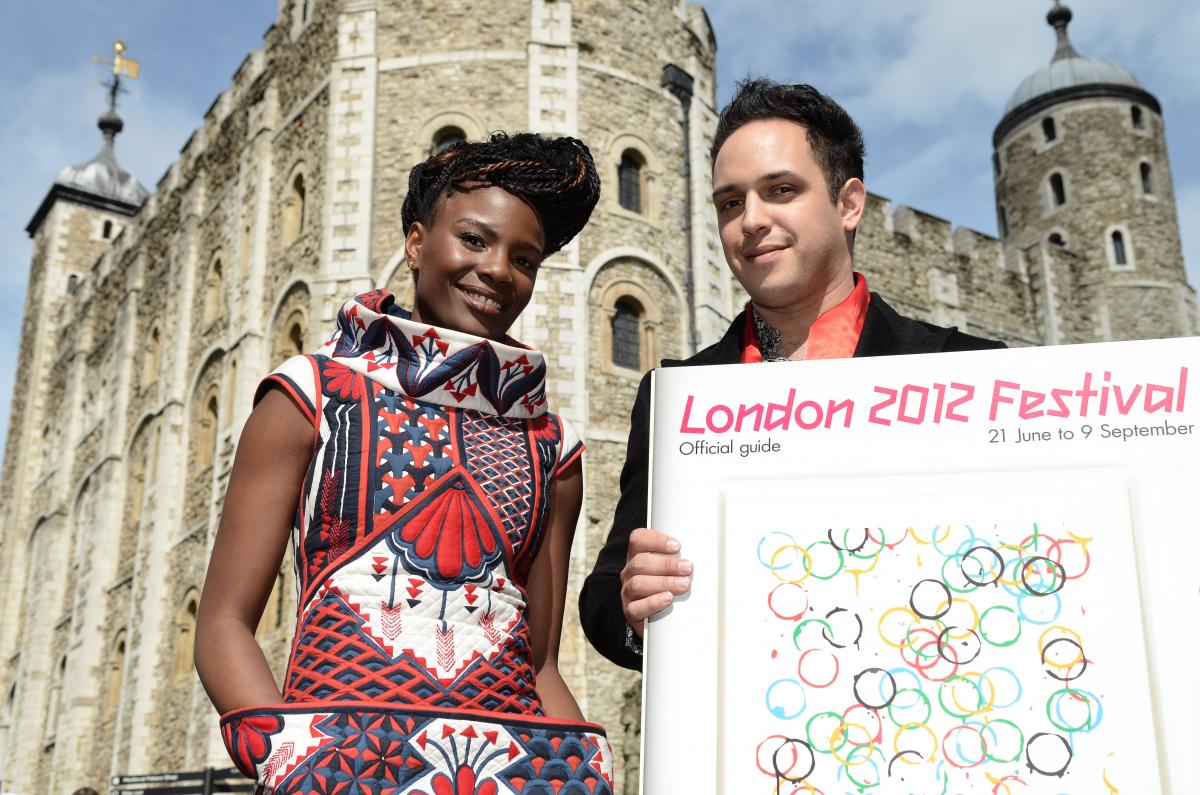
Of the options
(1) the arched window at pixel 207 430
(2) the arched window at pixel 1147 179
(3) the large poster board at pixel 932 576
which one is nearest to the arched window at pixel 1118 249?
(2) the arched window at pixel 1147 179

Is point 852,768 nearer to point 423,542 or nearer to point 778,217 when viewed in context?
point 423,542

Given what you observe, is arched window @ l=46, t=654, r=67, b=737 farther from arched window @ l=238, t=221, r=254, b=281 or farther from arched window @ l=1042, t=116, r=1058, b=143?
arched window @ l=1042, t=116, r=1058, b=143

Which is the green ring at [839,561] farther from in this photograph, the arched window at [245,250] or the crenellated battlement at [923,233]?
the crenellated battlement at [923,233]

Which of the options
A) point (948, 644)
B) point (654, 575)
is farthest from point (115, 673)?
point (948, 644)

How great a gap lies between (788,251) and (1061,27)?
3287 cm

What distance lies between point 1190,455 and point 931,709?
0.50 m

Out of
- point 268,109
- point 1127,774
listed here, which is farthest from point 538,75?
point 1127,774

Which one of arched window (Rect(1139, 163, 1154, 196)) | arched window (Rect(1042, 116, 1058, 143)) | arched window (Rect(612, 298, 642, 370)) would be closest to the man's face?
arched window (Rect(612, 298, 642, 370))

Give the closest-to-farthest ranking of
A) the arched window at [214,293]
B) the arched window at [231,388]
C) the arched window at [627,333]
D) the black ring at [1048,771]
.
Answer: the black ring at [1048,771] → the arched window at [627,333] → the arched window at [231,388] → the arched window at [214,293]

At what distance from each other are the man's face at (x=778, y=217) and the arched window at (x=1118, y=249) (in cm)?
2629

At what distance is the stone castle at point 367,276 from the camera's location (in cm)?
1506

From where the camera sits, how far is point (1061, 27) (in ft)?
102

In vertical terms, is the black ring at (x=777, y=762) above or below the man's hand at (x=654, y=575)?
below

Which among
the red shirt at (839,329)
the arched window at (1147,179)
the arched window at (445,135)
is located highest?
the arched window at (1147,179)
